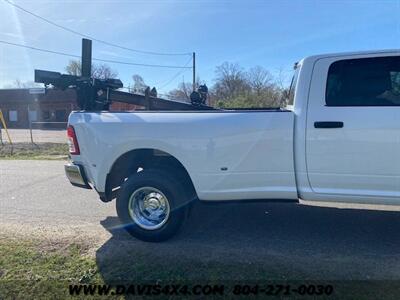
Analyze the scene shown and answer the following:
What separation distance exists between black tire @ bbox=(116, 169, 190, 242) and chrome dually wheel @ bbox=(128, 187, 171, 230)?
38 millimetres

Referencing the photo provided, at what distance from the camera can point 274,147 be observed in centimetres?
391

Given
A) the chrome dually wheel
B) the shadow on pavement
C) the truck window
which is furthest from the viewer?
the chrome dually wheel

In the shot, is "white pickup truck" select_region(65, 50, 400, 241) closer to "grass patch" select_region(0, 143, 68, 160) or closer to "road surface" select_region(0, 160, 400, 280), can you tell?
"road surface" select_region(0, 160, 400, 280)

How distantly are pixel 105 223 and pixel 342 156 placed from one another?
10.8 ft

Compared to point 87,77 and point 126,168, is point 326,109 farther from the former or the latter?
point 87,77

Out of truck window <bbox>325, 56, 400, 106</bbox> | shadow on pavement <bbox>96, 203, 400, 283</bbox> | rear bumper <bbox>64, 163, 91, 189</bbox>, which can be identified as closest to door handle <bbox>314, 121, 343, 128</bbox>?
truck window <bbox>325, 56, 400, 106</bbox>

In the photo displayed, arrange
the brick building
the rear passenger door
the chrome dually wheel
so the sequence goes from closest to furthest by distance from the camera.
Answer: the rear passenger door < the chrome dually wheel < the brick building

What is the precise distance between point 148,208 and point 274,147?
173 centimetres

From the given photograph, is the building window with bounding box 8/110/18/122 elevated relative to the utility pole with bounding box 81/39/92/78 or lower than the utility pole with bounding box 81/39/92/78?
lower

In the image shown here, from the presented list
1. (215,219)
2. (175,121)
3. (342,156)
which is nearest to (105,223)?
(215,219)

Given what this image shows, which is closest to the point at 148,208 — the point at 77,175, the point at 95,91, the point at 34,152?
the point at 77,175

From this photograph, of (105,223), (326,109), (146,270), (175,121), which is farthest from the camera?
(105,223)

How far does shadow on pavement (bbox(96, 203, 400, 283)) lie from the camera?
3518 mm

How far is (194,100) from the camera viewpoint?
234 inches
